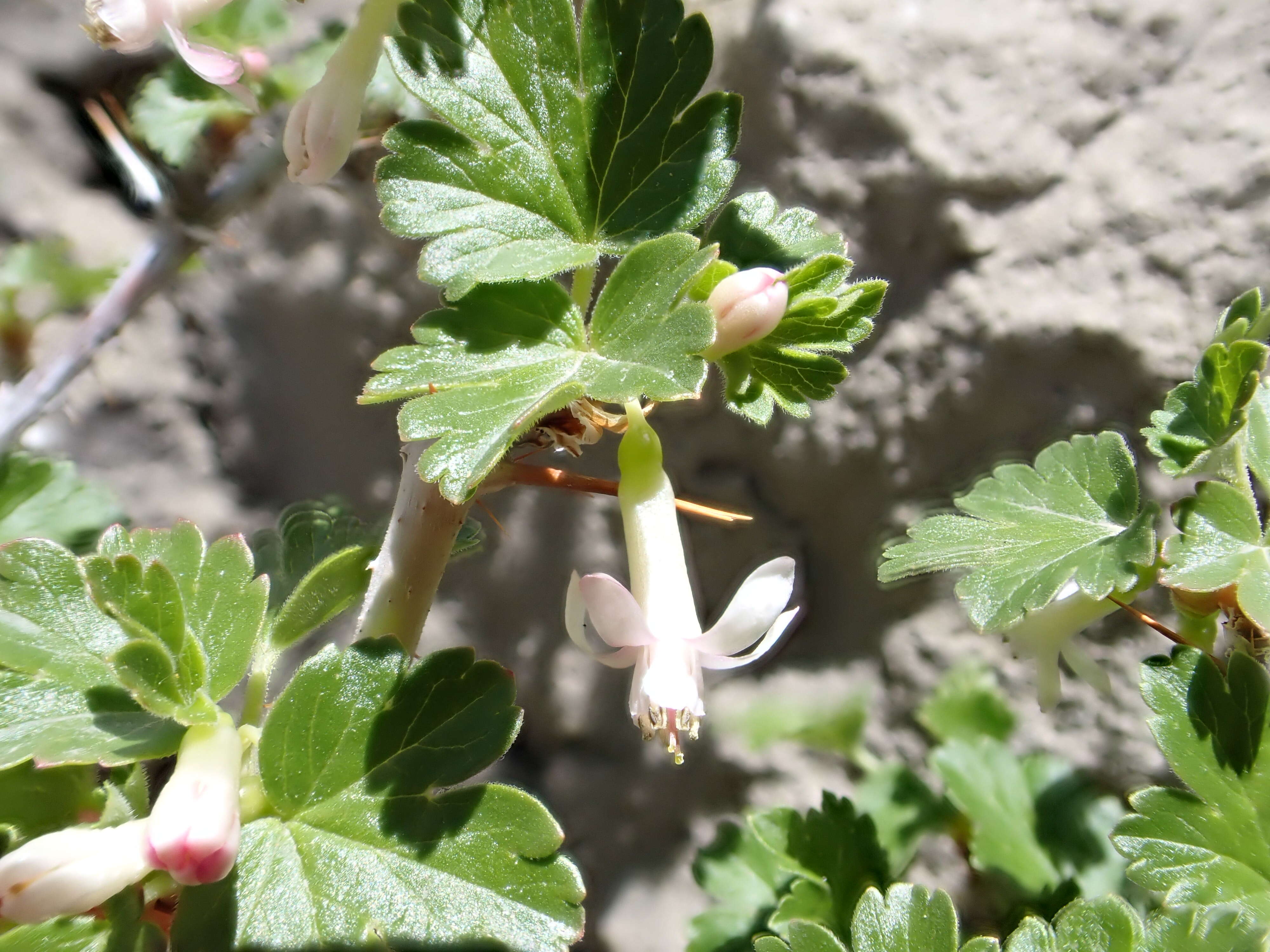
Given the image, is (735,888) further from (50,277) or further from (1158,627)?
(50,277)

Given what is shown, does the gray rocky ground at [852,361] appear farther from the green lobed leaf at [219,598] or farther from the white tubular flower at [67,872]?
the white tubular flower at [67,872]

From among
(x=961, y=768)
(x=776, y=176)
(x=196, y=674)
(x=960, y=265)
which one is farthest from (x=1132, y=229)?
(x=196, y=674)

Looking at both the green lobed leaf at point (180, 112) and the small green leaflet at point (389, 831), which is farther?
the green lobed leaf at point (180, 112)

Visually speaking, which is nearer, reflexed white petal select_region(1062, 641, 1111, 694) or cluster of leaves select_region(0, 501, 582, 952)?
cluster of leaves select_region(0, 501, 582, 952)

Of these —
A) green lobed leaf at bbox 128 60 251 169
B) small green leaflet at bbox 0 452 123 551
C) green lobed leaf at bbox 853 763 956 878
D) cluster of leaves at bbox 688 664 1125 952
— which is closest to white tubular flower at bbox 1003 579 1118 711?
cluster of leaves at bbox 688 664 1125 952

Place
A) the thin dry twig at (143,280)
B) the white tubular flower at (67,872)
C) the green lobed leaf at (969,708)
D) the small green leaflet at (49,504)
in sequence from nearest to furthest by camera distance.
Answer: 1. the white tubular flower at (67,872)
2. the thin dry twig at (143,280)
3. the small green leaflet at (49,504)
4. the green lobed leaf at (969,708)

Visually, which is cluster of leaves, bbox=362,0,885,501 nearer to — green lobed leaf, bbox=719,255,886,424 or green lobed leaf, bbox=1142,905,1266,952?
green lobed leaf, bbox=719,255,886,424

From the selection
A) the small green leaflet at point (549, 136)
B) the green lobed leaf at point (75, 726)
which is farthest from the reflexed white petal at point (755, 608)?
the green lobed leaf at point (75, 726)
